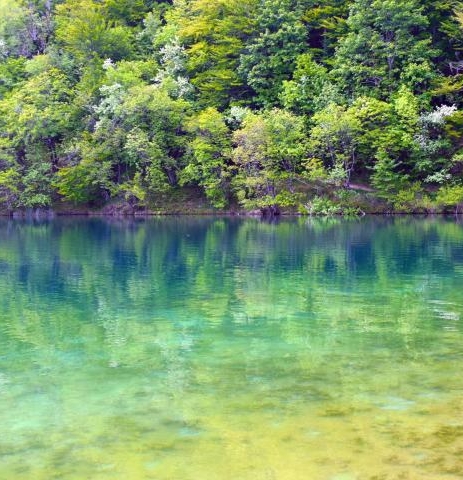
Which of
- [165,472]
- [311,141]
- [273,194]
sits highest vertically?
[311,141]

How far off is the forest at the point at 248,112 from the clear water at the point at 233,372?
26.5 metres

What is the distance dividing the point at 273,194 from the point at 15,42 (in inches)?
1223

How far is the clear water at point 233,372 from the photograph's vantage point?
5.73 metres

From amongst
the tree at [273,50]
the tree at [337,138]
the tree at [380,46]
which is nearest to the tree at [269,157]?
the tree at [337,138]

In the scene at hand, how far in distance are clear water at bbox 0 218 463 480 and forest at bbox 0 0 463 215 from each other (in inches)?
1042

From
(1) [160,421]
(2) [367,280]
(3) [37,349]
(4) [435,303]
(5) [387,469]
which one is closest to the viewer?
(5) [387,469]

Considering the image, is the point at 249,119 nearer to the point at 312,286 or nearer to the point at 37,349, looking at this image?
the point at 312,286

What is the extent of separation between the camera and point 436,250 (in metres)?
22.8

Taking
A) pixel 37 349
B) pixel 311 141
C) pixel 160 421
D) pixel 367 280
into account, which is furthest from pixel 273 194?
pixel 160 421

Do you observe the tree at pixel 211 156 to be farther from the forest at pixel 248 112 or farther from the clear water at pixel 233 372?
the clear water at pixel 233 372

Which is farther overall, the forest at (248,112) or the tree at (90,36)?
the tree at (90,36)

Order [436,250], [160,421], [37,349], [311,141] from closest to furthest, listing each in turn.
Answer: [160,421] → [37,349] → [436,250] → [311,141]

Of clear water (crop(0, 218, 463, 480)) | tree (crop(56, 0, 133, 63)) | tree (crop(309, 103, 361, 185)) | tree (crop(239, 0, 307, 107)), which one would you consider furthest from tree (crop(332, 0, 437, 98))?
clear water (crop(0, 218, 463, 480))

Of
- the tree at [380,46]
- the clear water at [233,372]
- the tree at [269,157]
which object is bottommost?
the clear water at [233,372]
